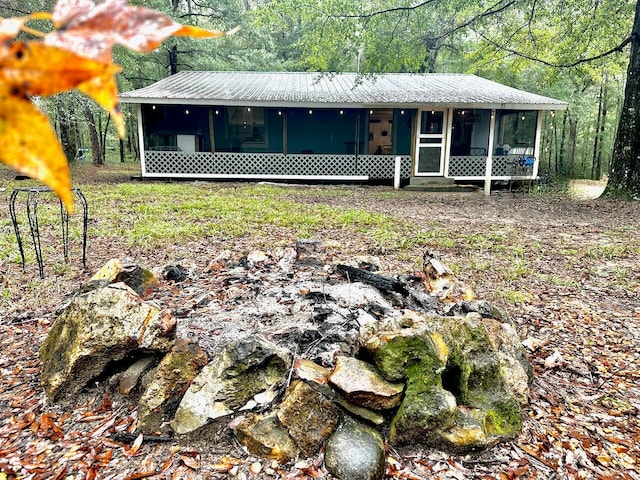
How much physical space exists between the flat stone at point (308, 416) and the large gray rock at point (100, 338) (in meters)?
0.83

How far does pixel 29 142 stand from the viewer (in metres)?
0.40

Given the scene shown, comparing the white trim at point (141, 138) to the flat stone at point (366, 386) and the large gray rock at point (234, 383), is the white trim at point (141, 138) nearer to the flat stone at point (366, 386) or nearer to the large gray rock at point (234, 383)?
the large gray rock at point (234, 383)

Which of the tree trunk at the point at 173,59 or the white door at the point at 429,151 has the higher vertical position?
the tree trunk at the point at 173,59

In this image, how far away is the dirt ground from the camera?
75.8 inches

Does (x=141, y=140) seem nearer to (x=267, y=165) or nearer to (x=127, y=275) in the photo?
(x=267, y=165)

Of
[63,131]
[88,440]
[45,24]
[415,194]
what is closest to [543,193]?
[415,194]

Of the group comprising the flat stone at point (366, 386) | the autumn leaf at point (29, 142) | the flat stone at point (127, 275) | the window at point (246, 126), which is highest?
the window at point (246, 126)

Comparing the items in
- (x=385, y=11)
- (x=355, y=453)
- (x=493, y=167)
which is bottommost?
(x=355, y=453)

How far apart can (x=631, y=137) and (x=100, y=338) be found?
1151 cm

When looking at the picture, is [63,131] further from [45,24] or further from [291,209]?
[291,209]

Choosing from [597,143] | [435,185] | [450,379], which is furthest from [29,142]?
[597,143]

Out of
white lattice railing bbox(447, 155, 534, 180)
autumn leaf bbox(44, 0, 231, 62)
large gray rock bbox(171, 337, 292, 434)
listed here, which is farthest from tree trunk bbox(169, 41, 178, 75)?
autumn leaf bbox(44, 0, 231, 62)

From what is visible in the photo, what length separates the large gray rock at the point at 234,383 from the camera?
209 cm

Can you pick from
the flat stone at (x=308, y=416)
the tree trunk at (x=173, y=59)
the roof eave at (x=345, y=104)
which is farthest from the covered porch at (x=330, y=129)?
the flat stone at (x=308, y=416)
